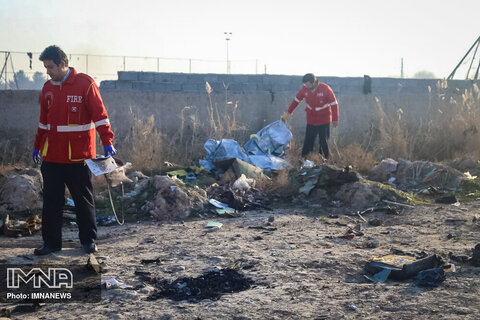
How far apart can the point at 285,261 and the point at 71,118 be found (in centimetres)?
236

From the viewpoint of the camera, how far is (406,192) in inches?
317

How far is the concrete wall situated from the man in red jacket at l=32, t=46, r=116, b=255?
5124 mm

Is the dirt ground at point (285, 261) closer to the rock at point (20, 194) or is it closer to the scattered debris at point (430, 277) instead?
the scattered debris at point (430, 277)

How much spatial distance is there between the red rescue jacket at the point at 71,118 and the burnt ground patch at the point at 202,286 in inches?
58.7

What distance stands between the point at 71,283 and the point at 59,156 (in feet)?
4.19

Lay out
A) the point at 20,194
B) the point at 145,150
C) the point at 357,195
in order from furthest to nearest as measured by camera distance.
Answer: the point at 145,150, the point at 357,195, the point at 20,194

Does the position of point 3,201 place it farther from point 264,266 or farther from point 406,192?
point 406,192

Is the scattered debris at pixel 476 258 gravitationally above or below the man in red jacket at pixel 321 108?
below

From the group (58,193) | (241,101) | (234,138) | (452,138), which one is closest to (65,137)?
(58,193)

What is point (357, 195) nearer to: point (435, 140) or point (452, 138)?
point (435, 140)

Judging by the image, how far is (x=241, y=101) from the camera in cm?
1179

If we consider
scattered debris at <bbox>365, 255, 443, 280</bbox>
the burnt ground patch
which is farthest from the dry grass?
scattered debris at <bbox>365, 255, 443, 280</bbox>

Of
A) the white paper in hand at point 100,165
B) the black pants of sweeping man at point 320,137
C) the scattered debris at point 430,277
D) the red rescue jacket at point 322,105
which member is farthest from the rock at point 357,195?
the white paper in hand at point 100,165

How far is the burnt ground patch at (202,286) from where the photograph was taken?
Result: 3789 millimetres
